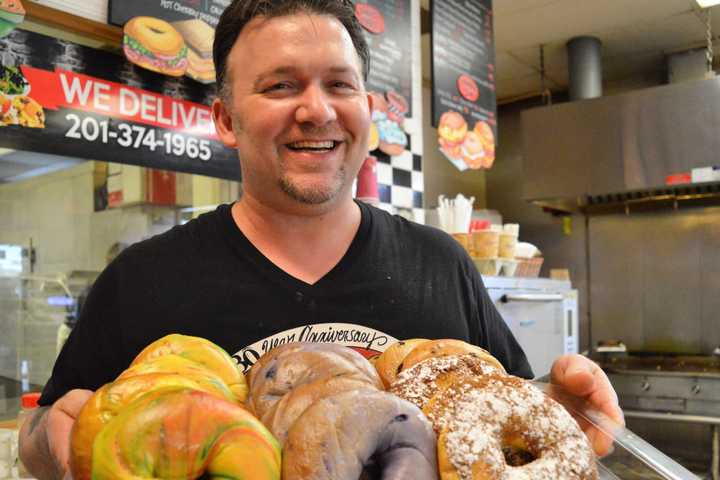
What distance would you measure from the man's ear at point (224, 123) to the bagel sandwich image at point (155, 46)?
114 cm

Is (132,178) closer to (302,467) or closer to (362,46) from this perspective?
(362,46)

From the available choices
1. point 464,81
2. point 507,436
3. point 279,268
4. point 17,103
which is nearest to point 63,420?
point 507,436

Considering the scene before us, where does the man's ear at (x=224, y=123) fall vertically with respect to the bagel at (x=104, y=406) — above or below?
above

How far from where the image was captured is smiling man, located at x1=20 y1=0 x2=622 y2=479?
3.91 feet

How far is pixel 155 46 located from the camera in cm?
244

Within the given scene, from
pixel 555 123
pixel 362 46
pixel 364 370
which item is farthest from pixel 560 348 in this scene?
pixel 364 370

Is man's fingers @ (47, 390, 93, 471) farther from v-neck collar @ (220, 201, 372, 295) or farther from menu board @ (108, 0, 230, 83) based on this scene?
menu board @ (108, 0, 230, 83)

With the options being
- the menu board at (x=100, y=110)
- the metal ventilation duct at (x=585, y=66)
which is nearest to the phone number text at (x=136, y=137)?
the menu board at (x=100, y=110)

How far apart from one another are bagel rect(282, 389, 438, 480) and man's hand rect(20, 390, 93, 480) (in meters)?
0.24

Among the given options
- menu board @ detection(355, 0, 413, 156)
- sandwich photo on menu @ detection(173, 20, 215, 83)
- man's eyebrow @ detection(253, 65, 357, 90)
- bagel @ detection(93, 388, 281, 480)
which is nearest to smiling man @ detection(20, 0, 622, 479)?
man's eyebrow @ detection(253, 65, 357, 90)

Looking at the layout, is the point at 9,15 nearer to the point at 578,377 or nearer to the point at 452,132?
the point at 578,377

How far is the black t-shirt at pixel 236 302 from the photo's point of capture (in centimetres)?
128

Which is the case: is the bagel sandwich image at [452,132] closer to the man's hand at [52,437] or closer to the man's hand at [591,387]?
the man's hand at [591,387]

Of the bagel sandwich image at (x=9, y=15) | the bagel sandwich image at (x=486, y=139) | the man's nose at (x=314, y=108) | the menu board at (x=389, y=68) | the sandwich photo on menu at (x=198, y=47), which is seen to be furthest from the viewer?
the bagel sandwich image at (x=486, y=139)
